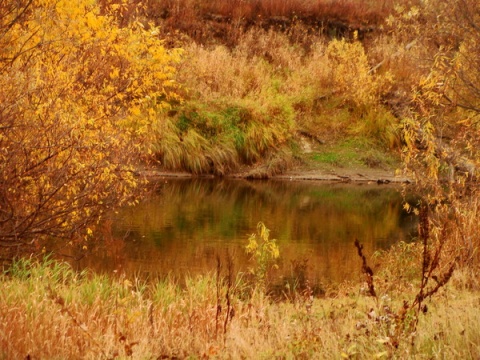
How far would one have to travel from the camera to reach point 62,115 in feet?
25.6

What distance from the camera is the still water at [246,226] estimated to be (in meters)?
10.2

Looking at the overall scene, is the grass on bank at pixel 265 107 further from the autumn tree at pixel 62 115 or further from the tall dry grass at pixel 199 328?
the tall dry grass at pixel 199 328

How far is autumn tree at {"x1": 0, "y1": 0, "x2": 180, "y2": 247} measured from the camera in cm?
661

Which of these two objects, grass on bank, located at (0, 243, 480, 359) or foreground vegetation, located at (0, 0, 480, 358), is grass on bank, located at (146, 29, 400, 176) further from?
grass on bank, located at (0, 243, 480, 359)

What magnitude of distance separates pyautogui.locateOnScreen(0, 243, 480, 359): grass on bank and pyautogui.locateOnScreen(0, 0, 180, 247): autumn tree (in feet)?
2.23

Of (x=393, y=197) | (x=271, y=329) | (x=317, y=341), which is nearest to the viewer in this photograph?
(x=317, y=341)

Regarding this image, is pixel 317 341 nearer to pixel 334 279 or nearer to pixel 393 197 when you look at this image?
pixel 334 279

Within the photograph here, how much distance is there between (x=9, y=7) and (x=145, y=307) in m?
2.59

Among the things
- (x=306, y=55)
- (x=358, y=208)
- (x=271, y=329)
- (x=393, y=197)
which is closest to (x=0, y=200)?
(x=271, y=329)

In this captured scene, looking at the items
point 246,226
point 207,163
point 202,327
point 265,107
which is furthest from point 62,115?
point 265,107

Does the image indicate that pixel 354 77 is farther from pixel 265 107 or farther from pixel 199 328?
pixel 199 328

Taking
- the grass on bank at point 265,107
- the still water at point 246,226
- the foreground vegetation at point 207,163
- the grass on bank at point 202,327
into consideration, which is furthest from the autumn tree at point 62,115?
the grass on bank at point 265,107

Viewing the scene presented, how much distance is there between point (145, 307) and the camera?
6.30 m

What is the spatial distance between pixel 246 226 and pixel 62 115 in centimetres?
586
